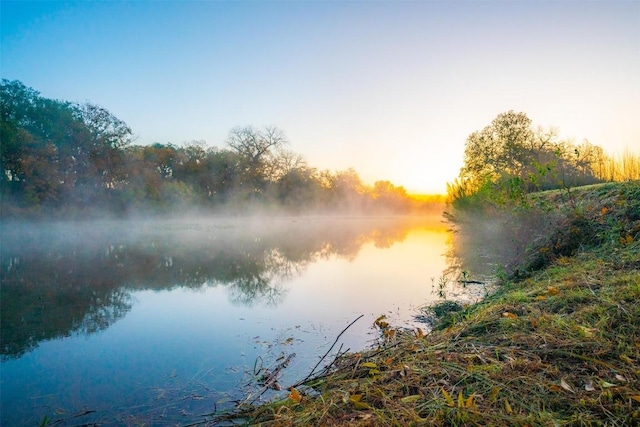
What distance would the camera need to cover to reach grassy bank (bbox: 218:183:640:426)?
6.26 feet

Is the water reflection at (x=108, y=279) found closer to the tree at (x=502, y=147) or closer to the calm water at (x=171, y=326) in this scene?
the calm water at (x=171, y=326)

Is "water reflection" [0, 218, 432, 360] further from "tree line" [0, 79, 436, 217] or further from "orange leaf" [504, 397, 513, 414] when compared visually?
"tree line" [0, 79, 436, 217]

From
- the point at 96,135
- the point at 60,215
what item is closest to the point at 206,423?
the point at 60,215

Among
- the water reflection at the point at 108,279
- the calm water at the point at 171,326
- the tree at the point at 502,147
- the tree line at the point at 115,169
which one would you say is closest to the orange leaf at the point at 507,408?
the calm water at the point at 171,326

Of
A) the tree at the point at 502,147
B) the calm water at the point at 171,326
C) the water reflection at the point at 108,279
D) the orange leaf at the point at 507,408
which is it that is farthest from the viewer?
the tree at the point at 502,147

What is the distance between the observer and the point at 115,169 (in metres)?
34.0

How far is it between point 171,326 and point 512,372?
183 inches

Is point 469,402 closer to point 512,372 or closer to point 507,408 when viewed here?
Result: point 507,408

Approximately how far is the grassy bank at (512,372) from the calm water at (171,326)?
98cm

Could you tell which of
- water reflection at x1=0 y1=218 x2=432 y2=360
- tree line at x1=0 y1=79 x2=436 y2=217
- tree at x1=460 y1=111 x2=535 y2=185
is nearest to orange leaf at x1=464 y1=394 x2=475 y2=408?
water reflection at x1=0 y1=218 x2=432 y2=360

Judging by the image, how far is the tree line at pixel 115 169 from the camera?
26844mm

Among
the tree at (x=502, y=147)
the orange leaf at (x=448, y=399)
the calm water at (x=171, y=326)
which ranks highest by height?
the tree at (x=502, y=147)

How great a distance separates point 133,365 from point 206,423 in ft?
5.57

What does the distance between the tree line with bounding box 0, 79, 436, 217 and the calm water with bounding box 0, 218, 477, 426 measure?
21478 millimetres
